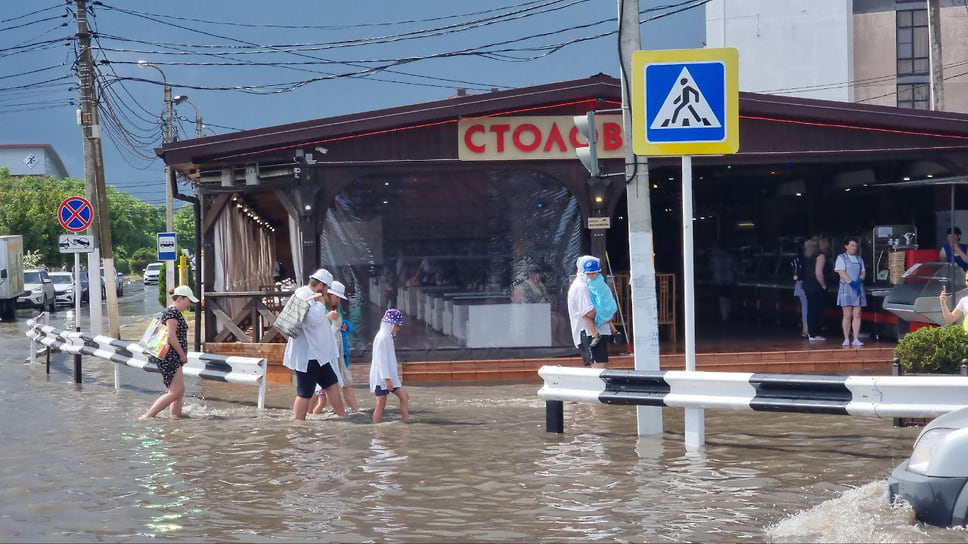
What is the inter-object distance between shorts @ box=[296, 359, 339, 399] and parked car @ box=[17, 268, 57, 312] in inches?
1283

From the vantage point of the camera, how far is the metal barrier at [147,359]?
44.1 ft

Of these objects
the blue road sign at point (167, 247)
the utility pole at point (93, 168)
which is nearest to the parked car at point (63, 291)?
the blue road sign at point (167, 247)

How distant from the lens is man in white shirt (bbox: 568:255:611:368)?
13.2 meters

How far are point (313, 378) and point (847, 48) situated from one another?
4482cm

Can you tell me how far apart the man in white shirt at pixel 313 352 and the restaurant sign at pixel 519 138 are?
5.48 m

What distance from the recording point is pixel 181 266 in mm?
27953

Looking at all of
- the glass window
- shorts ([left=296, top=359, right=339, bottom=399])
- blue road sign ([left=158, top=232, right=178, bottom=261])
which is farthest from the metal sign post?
blue road sign ([left=158, top=232, right=178, bottom=261])

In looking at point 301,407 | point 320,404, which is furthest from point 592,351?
point 301,407

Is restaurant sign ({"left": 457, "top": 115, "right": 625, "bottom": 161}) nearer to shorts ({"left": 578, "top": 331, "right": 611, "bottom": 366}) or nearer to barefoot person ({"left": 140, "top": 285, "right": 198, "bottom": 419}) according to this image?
shorts ({"left": 578, "top": 331, "right": 611, "bottom": 366})

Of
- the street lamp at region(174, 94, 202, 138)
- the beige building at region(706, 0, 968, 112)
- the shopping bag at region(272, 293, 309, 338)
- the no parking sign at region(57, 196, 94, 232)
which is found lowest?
the shopping bag at region(272, 293, 309, 338)

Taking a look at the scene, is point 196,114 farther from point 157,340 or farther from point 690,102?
point 690,102

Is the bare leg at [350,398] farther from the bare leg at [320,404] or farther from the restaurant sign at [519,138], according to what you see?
the restaurant sign at [519,138]

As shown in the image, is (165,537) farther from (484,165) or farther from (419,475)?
(484,165)

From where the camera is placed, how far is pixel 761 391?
31.3 feet
